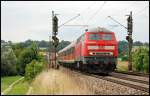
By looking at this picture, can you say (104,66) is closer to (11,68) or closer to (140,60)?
(140,60)

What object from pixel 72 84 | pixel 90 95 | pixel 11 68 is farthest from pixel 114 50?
pixel 11 68

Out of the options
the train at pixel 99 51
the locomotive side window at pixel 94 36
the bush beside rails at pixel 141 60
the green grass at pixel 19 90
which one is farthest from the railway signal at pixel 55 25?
the bush beside rails at pixel 141 60

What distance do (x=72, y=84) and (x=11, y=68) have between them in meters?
72.0

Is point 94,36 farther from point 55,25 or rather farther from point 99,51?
point 55,25

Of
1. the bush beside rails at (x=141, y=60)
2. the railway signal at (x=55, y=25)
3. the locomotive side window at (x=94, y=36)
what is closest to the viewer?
the locomotive side window at (x=94, y=36)

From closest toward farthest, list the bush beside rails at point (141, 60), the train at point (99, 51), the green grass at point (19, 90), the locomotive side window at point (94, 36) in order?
1. the green grass at point (19, 90)
2. the train at point (99, 51)
3. the locomotive side window at point (94, 36)
4. the bush beside rails at point (141, 60)

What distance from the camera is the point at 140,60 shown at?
68812mm

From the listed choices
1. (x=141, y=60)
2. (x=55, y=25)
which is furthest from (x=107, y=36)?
(x=141, y=60)

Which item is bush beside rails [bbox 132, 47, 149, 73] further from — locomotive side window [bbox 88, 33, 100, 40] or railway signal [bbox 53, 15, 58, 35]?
locomotive side window [bbox 88, 33, 100, 40]

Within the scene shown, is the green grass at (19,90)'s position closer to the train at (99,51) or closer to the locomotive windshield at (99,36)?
the train at (99,51)

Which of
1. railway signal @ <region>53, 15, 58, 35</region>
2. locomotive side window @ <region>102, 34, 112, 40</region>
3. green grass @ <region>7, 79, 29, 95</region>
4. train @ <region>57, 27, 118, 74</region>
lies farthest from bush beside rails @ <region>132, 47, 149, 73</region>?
green grass @ <region>7, 79, 29, 95</region>

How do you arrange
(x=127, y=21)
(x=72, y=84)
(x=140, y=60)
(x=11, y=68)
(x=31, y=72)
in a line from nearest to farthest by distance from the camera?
(x=72, y=84), (x=127, y=21), (x=31, y=72), (x=140, y=60), (x=11, y=68)

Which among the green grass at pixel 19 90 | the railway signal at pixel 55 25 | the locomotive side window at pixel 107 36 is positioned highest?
the railway signal at pixel 55 25

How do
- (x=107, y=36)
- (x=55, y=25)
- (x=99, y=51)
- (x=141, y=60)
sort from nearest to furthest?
(x=99, y=51) < (x=107, y=36) < (x=55, y=25) < (x=141, y=60)
